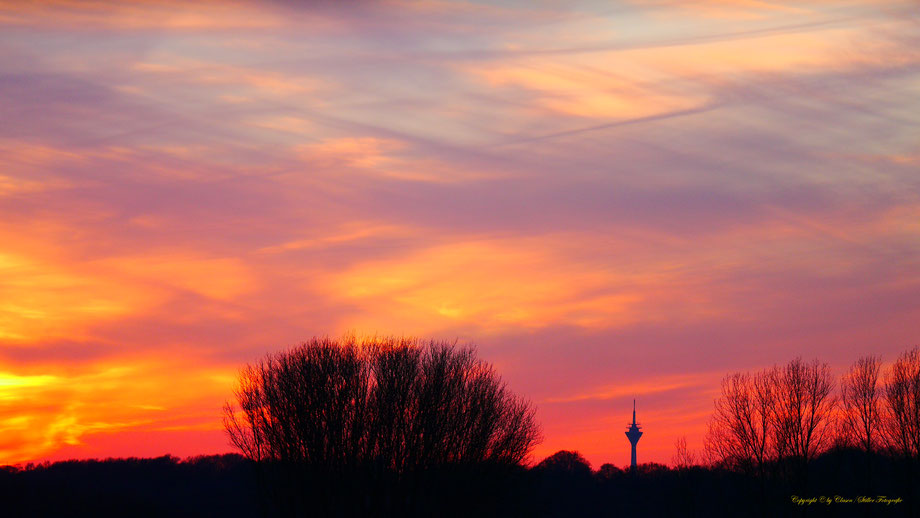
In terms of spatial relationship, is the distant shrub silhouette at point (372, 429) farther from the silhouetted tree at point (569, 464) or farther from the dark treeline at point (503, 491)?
the silhouetted tree at point (569, 464)

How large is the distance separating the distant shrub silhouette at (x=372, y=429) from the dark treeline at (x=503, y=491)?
1.21ft

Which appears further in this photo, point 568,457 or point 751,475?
point 568,457

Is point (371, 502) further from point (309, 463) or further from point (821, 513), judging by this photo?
point (821, 513)

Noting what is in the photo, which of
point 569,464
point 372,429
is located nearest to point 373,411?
point 372,429

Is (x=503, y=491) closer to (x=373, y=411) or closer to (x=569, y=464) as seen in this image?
(x=373, y=411)

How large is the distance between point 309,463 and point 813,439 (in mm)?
28577

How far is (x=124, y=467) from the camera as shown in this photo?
97.6 metres

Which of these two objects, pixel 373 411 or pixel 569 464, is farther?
pixel 569 464

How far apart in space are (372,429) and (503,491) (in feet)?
30.0

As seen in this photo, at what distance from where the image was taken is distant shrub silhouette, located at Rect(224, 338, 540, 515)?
54938 millimetres

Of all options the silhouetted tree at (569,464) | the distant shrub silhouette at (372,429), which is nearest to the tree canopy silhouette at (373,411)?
the distant shrub silhouette at (372,429)

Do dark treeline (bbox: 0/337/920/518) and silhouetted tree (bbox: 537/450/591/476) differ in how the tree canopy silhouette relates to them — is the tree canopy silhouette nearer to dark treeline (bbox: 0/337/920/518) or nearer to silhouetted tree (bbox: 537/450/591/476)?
dark treeline (bbox: 0/337/920/518)

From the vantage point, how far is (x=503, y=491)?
5947 centimetres

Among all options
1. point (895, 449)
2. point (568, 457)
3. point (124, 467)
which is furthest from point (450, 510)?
point (568, 457)
